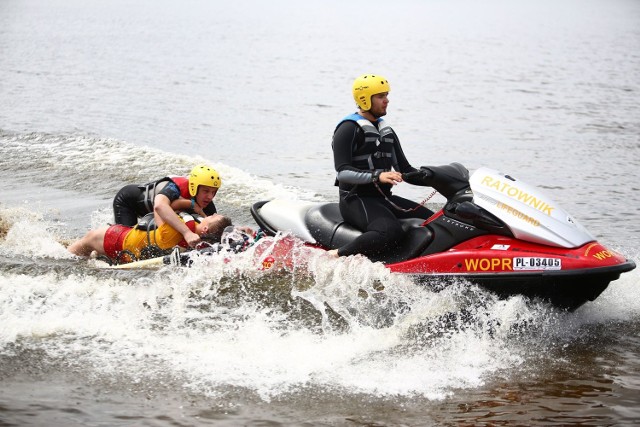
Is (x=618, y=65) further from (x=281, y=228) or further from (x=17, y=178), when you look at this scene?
(x=281, y=228)

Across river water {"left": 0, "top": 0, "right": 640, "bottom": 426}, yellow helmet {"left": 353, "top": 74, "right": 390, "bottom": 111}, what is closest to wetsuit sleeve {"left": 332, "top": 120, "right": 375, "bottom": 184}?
yellow helmet {"left": 353, "top": 74, "right": 390, "bottom": 111}

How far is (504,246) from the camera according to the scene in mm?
6680

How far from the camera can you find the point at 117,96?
2522cm

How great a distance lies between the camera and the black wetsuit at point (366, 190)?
711cm

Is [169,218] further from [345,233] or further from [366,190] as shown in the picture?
[366,190]

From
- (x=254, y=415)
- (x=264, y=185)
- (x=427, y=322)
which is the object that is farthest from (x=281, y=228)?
(x=264, y=185)

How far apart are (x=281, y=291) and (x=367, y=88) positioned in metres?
1.76

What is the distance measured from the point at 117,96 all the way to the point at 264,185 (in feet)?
45.4

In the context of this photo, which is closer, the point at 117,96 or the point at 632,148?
the point at 632,148

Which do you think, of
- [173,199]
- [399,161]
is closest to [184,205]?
[173,199]

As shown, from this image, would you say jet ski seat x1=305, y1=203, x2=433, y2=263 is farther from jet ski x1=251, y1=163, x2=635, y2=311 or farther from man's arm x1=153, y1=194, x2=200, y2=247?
man's arm x1=153, y1=194, x2=200, y2=247

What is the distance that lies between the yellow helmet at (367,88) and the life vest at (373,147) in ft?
0.42

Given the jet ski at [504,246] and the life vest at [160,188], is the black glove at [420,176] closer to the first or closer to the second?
the jet ski at [504,246]

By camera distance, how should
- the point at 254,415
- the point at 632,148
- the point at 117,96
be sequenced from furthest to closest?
the point at 117,96 < the point at 632,148 < the point at 254,415
